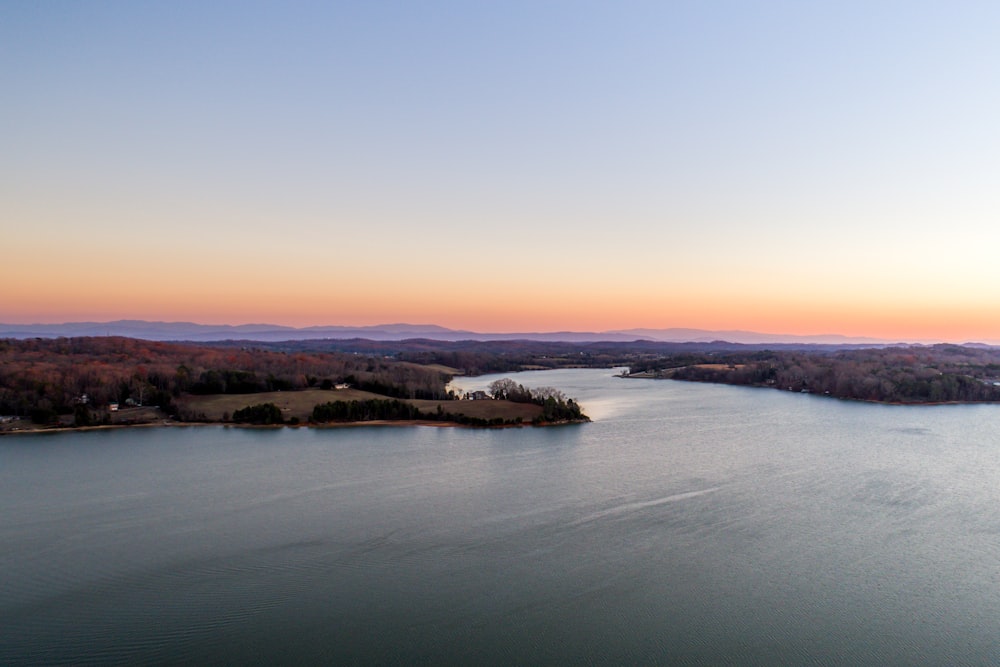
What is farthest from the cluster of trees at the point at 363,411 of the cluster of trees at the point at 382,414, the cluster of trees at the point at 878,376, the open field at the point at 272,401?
the cluster of trees at the point at 878,376

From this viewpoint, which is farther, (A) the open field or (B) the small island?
(A) the open field

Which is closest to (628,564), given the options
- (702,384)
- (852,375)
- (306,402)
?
(306,402)

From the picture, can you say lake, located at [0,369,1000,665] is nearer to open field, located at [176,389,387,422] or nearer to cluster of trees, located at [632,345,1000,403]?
open field, located at [176,389,387,422]

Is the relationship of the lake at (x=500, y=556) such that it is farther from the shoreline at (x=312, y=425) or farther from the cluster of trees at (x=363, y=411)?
the cluster of trees at (x=363, y=411)

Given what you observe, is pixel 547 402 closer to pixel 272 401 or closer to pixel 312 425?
pixel 312 425

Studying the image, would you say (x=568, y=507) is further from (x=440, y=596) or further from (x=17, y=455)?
(x=17, y=455)

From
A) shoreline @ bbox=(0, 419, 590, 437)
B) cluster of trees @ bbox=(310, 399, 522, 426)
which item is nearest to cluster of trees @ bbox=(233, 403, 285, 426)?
shoreline @ bbox=(0, 419, 590, 437)
